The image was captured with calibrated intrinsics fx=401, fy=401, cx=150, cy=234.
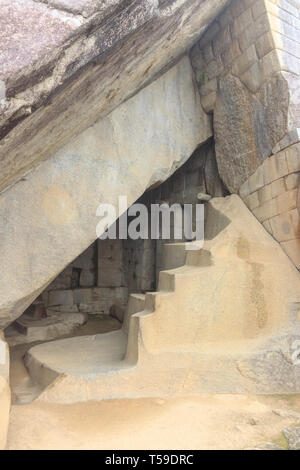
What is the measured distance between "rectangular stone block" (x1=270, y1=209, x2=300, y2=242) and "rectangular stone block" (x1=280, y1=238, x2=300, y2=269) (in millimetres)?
46

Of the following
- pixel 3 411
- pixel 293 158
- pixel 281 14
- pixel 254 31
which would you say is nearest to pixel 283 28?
pixel 281 14

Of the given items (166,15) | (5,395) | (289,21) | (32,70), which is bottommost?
(5,395)

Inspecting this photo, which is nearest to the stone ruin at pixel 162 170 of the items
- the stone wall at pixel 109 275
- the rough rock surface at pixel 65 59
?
the rough rock surface at pixel 65 59

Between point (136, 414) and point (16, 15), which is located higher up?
point (16, 15)

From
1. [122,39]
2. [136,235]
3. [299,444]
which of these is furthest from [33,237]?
[136,235]

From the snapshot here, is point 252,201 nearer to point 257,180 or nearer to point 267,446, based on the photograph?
point 257,180

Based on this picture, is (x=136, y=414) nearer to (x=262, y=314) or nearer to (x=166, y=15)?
(x=262, y=314)

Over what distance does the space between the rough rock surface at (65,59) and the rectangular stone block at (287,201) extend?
2029mm

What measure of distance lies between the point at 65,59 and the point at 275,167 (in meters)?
2.78

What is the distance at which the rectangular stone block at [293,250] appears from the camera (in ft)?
14.1

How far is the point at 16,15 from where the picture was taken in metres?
2.30

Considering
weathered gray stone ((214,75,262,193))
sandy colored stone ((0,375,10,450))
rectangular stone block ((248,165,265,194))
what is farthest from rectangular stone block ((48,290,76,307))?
sandy colored stone ((0,375,10,450))

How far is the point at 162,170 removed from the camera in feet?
17.0

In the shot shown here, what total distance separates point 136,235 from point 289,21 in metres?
4.36
